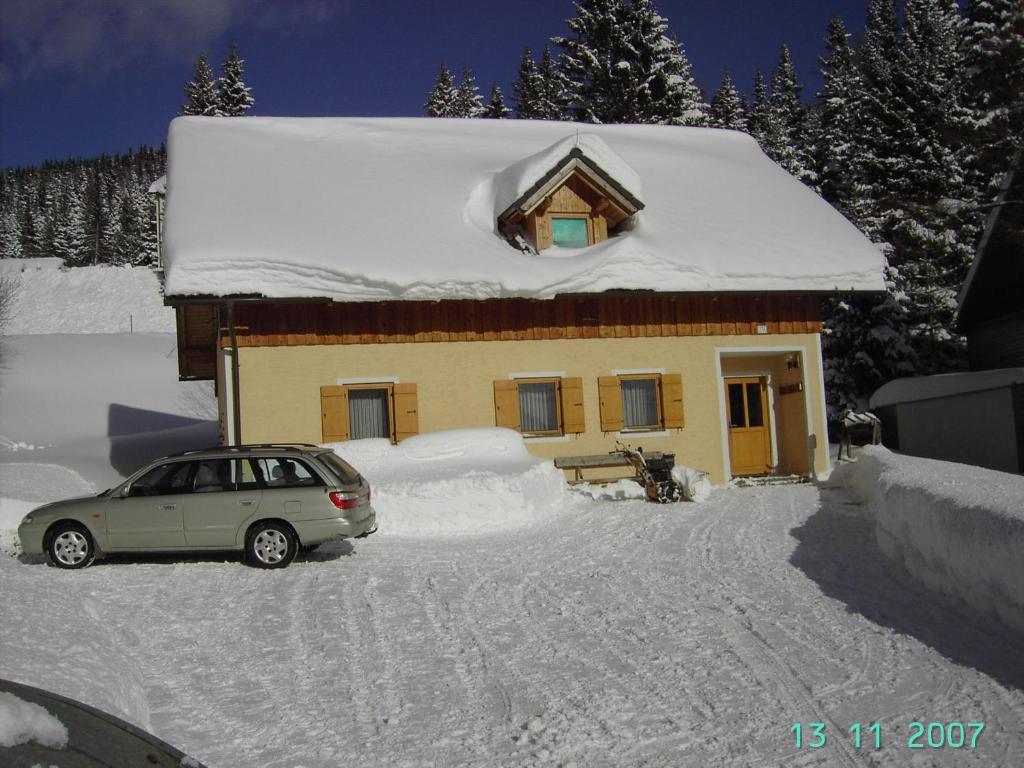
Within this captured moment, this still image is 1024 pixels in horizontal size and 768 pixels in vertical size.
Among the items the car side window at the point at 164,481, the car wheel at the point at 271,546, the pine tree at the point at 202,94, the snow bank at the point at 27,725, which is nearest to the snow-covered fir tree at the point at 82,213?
the pine tree at the point at 202,94

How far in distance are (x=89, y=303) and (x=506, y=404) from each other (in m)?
51.7

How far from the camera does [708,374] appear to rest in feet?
57.2

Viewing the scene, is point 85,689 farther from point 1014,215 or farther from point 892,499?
point 1014,215

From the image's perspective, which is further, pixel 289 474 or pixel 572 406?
pixel 572 406

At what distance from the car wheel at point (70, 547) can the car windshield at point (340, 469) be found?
3.00 m

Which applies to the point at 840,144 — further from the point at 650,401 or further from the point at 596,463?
the point at 596,463

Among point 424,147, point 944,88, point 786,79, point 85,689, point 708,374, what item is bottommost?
point 85,689

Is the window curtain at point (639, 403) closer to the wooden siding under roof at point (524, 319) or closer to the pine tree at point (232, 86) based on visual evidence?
the wooden siding under roof at point (524, 319)

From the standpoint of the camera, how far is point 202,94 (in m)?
39.0

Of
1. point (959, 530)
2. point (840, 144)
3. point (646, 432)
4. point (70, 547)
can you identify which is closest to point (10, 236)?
point (840, 144)

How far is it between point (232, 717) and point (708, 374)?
13.5 metres

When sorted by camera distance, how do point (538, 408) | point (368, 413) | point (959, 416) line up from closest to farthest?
point (368, 413) < point (538, 408) < point (959, 416)

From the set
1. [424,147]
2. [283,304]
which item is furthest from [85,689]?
[424,147]

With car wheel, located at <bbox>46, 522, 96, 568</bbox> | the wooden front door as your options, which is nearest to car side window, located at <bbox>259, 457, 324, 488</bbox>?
car wheel, located at <bbox>46, 522, 96, 568</bbox>
